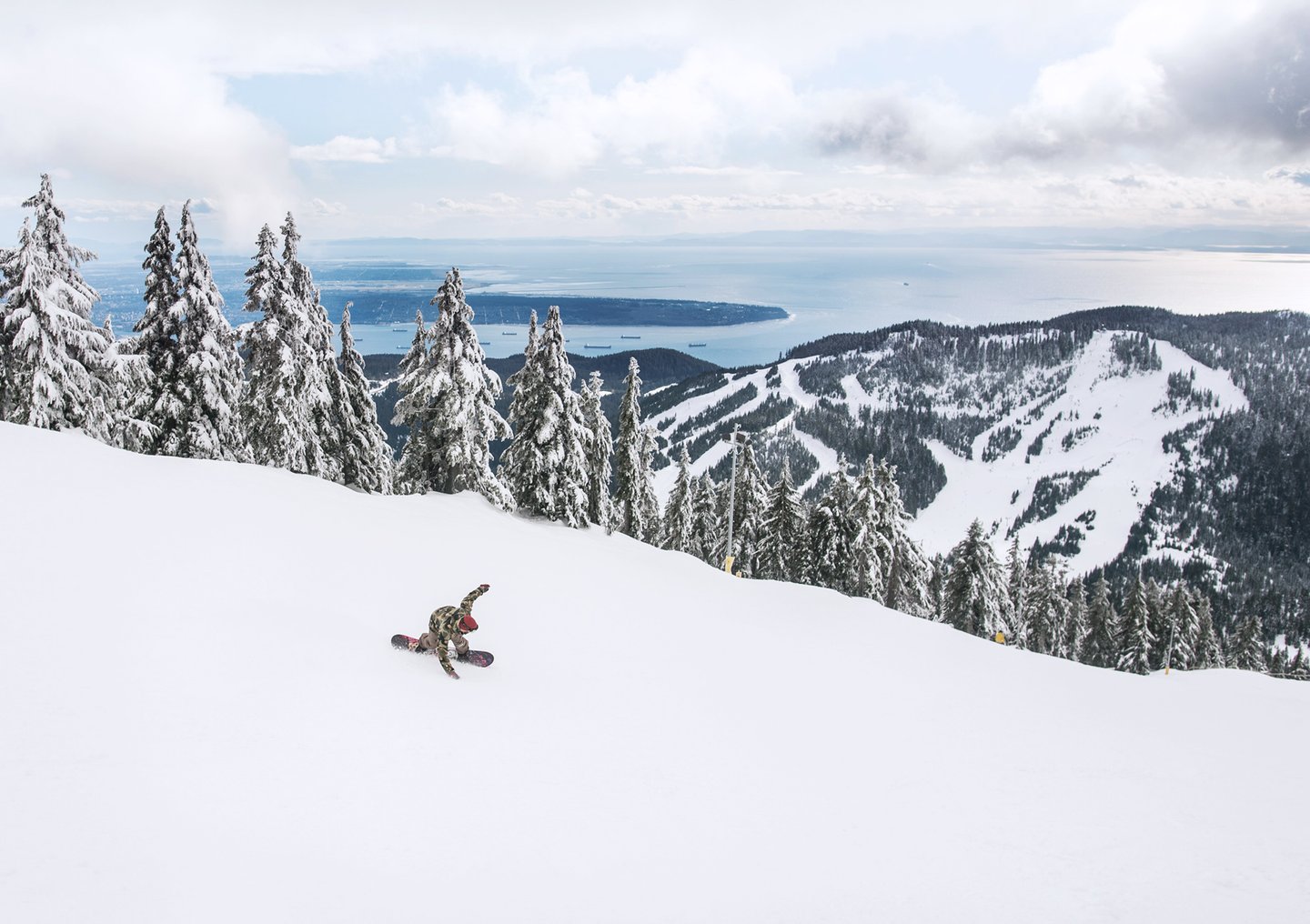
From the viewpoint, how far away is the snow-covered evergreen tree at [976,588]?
43.1 metres

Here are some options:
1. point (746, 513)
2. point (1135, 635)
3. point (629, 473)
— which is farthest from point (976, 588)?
point (629, 473)

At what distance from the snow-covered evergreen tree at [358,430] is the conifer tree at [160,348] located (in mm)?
7447

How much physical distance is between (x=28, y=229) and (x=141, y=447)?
7961 mm

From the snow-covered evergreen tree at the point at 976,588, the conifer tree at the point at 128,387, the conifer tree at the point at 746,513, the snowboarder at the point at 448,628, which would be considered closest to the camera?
the snowboarder at the point at 448,628

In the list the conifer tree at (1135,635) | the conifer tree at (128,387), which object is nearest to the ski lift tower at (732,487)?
the conifer tree at (128,387)

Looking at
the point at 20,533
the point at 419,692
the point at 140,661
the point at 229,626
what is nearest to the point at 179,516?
the point at 20,533

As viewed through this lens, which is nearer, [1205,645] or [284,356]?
[284,356]

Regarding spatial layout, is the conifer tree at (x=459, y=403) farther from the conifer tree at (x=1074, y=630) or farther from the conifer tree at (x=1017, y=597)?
the conifer tree at (x=1074, y=630)

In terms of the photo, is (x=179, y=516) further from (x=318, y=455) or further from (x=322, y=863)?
(x=318, y=455)

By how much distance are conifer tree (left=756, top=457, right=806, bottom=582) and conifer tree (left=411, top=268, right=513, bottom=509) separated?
1905 cm

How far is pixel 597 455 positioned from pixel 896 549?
18036 mm

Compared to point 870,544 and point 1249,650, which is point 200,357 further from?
point 1249,650

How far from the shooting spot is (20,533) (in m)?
11.2

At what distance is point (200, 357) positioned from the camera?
2256 cm
